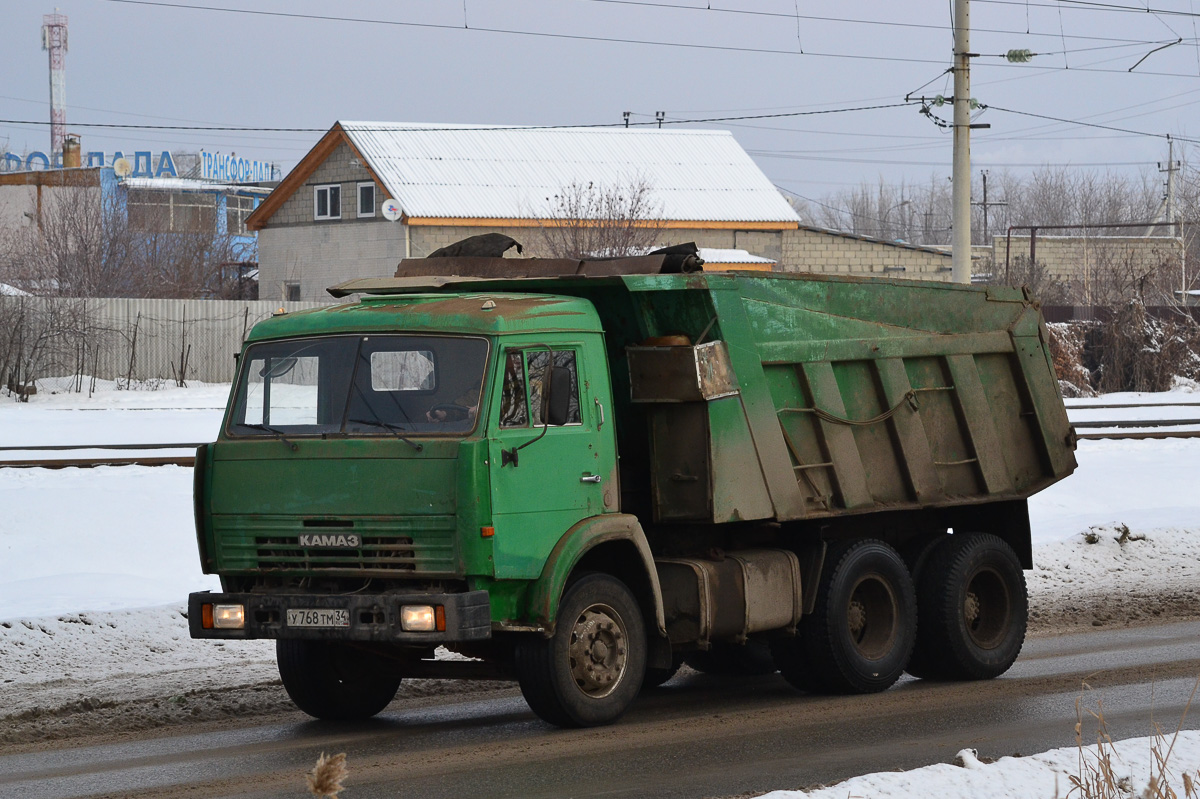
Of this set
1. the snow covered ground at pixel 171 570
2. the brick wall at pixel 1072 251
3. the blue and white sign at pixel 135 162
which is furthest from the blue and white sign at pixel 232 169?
the snow covered ground at pixel 171 570

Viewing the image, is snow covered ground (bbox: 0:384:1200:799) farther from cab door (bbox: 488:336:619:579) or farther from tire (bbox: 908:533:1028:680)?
cab door (bbox: 488:336:619:579)

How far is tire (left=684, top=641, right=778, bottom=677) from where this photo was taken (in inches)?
396

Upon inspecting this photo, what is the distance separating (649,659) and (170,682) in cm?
311

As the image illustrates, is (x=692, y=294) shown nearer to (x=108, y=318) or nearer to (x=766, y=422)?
(x=766, y=422)

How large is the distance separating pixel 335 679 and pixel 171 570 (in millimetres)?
5347

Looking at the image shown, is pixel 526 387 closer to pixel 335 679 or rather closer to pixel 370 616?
pixel 370 616

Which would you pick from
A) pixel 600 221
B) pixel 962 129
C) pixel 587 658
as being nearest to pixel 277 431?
pixel 587 658

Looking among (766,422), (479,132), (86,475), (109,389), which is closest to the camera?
(766,422)

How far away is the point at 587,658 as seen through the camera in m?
7.71

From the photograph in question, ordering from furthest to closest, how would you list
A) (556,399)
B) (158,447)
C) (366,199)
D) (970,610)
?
(366,199) < (158,447) < (970,610) < (556,399)

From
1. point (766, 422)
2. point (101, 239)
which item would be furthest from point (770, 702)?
point (101, 239)

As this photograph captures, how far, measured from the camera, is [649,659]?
8.29 meters

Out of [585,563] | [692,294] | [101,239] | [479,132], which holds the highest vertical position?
[479,132]

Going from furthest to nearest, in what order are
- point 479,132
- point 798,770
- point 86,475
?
point 479,132 < point 86,475 < point 798,770
